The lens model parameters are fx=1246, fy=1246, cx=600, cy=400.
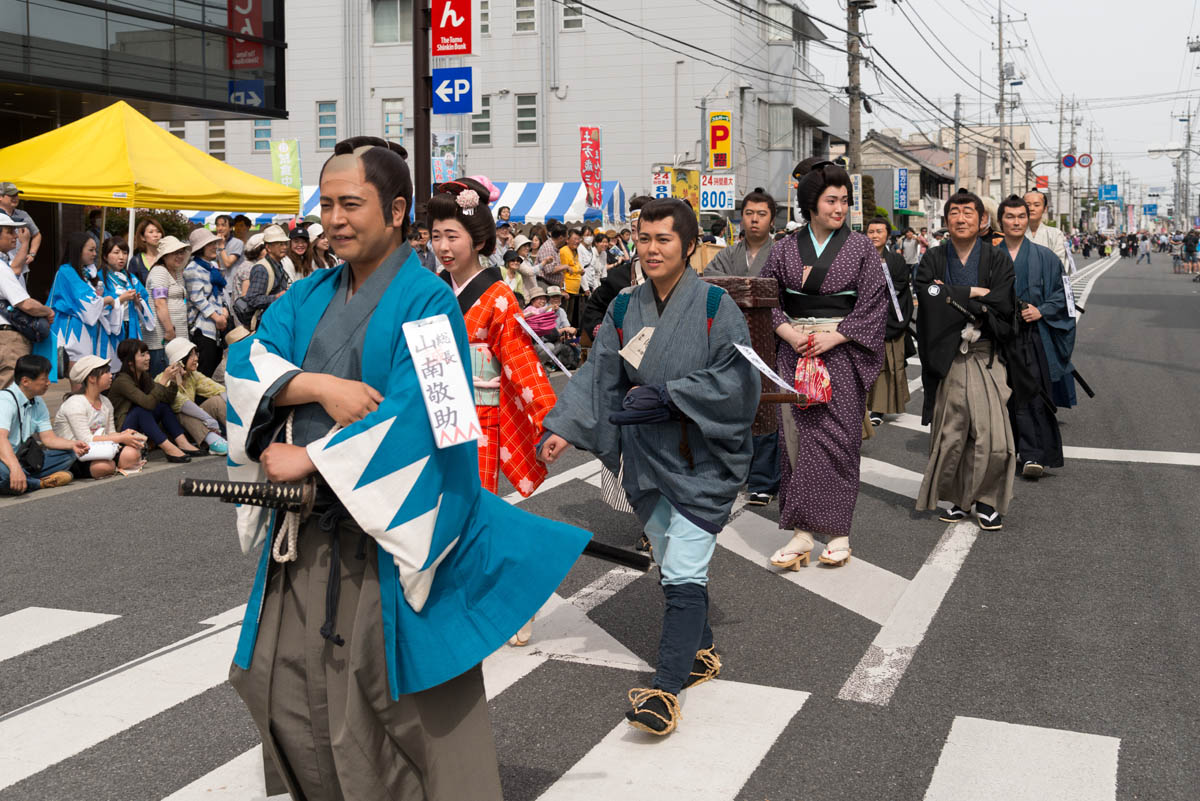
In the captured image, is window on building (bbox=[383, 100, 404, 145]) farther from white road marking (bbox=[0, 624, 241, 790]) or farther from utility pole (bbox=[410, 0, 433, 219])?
white road marking (bbox=[0, 624, 241, 790])

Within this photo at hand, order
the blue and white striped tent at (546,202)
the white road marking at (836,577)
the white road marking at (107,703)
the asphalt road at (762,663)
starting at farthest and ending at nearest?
the blue and white striped tent at (546,202), the white road marking at (836,577), the white road marking at (107,703), the asphalt road at (762,663)

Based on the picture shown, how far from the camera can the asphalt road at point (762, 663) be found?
3.90m

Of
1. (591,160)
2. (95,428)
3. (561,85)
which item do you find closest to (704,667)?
(95,428)

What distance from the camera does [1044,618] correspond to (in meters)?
5.51

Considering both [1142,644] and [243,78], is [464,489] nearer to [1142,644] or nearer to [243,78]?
[1142,644]

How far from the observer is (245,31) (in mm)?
19812

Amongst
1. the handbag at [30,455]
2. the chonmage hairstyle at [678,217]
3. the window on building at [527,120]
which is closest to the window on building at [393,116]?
the window on building at [527,120]

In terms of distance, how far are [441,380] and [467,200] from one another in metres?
2.09

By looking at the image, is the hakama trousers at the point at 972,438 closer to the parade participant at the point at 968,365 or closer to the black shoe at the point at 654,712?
the parade participant at the point at 968,365

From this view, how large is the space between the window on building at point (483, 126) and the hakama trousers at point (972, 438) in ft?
118

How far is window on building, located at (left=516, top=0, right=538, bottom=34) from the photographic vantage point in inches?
1585

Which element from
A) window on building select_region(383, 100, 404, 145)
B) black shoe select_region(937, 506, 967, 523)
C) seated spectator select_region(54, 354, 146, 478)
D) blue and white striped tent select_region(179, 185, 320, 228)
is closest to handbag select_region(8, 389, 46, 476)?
seated spectator select_region(54, 354, 146, 478)

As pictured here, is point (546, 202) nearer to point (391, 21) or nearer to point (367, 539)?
point (391, 21)

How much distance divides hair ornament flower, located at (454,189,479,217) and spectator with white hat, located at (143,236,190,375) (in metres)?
7.32
